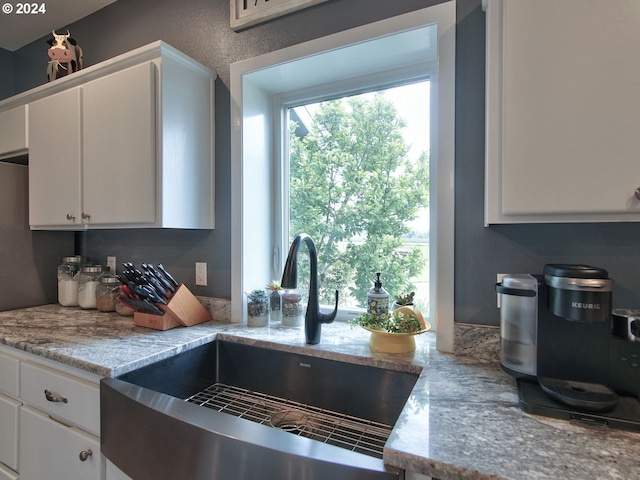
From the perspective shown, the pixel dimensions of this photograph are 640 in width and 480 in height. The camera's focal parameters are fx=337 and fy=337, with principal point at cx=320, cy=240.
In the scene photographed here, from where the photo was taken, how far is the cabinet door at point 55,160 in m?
1.76

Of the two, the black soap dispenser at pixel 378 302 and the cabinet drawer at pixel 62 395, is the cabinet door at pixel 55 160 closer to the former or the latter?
the cabinet drawer at pixel 62 395

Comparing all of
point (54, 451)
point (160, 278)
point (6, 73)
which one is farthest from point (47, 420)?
point (6, 73)

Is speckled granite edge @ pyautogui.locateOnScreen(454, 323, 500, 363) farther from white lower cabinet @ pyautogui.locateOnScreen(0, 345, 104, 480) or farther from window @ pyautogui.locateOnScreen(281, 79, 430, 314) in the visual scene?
white lower cabinet @ pyautogui.locateOnScreen(0, 345, 104, 480)

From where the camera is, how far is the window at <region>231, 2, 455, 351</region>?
4.03 ft

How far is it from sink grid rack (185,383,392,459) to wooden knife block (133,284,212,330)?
13.7 inches

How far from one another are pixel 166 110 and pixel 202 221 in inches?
21.0

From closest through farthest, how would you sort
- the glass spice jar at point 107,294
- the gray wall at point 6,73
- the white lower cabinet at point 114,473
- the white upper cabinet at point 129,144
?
1. the white lower cabinet at point 114,473
2. the white upper cabinet at point 129,144
3. the glass spice jar at point 107,294
4. the gray wall at point 6,73

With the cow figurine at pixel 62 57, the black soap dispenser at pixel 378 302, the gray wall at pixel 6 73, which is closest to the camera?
the black soap dispenser at pixel 378 302

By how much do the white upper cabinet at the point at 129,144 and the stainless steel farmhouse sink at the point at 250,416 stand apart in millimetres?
684

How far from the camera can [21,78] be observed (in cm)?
262

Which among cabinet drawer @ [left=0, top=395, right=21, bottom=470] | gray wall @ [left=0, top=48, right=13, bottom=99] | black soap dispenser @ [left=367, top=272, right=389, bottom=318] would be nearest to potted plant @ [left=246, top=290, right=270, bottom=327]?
black soap dispenser @ [left=367, top=272, right=389, bottom=318]

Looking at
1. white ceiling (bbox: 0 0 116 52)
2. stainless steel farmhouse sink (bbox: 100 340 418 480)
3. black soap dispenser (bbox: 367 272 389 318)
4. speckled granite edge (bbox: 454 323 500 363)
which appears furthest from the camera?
white ceiling (bbox: 0 0 116 52)

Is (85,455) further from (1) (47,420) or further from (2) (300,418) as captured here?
(2) (300,418)

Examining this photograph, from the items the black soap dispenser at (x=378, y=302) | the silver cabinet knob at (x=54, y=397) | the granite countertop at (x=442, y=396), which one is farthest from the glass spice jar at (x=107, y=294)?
the black soap dispenser at (x=378, y=302)
